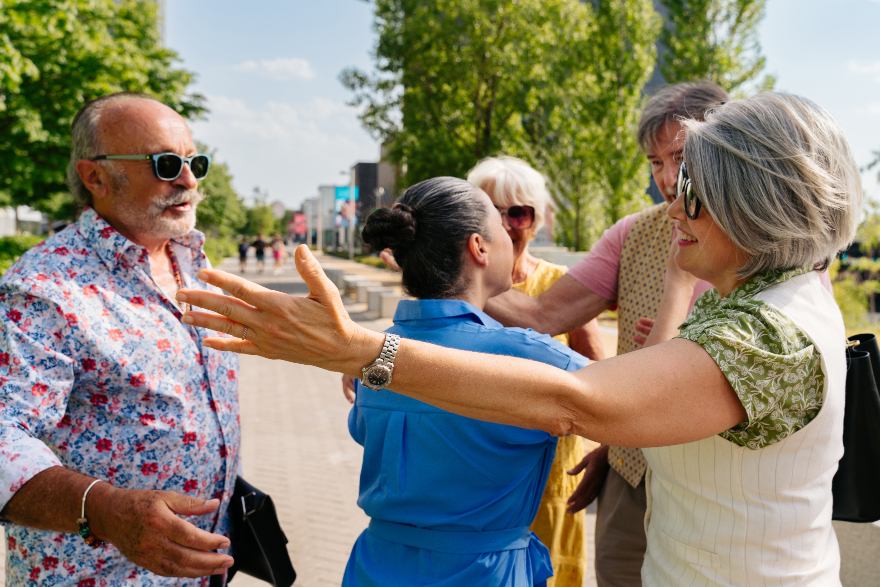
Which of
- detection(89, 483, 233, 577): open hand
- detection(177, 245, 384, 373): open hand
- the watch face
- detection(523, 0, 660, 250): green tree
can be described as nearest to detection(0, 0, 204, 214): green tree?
detection(523, 0, 660, 250): green tree

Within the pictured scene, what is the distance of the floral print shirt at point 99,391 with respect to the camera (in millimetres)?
1890

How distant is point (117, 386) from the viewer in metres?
2.06

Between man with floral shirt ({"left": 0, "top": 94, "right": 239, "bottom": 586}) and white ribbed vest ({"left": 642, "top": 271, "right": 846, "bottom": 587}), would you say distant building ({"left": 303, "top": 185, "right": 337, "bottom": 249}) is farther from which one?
white ribbed vest ({"left": 642, "top": 271, "right": 846, "bottom": 587})

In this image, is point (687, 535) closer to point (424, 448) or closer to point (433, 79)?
point (424, 448)

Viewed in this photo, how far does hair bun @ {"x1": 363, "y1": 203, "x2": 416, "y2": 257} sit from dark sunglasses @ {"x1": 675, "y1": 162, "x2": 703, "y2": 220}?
689mm

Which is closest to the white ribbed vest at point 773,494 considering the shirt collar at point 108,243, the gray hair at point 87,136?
the shirt collar at point 108,243

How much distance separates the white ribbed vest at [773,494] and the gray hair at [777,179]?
3.3 inches

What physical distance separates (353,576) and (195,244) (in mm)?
1271

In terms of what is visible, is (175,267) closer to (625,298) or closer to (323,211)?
(625,298)

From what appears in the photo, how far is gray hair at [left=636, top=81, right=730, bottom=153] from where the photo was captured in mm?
2457

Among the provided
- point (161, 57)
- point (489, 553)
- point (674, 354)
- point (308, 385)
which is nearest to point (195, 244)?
point (489, 553)

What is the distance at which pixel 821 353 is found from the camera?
1412 mm

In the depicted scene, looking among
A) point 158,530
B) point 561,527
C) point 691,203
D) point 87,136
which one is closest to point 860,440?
point 691,203

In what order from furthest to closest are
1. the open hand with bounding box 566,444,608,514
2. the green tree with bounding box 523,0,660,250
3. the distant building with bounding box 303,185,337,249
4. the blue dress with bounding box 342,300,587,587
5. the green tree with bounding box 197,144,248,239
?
the distant building with bounding box 303,185,337,249 → the green tree with bounding box 197,144,248,239 → the green tree with bounding box 523,0,660,250 → the open hand with bounding box 566,444,608,514 → the blue dress with bounding box 342,300,587,587
